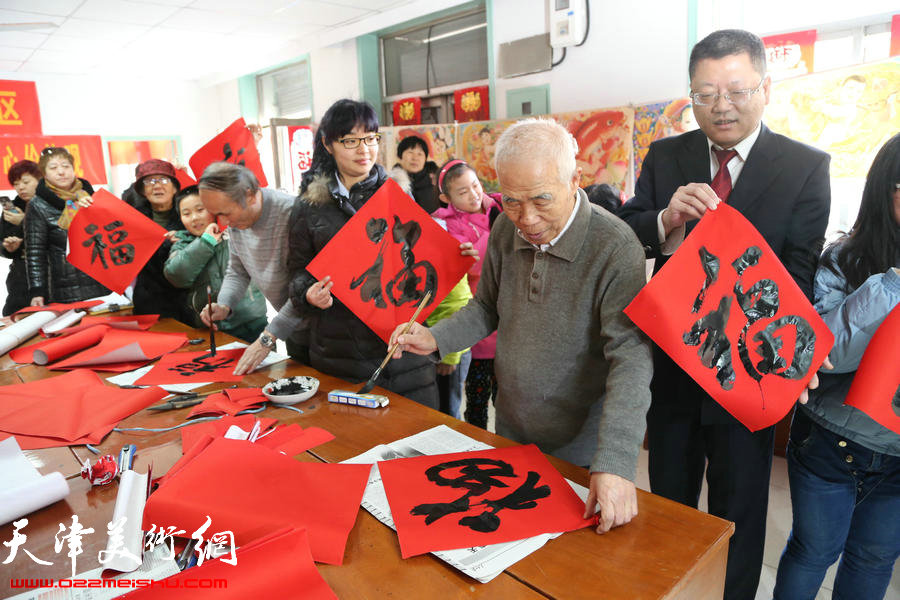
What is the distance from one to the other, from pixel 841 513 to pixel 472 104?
4.17 meters

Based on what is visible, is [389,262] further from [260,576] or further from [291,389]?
[260,576]

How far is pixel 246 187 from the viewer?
6.51 ft

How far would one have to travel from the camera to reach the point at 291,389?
1.53 meters

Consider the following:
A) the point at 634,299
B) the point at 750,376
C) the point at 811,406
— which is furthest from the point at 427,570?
the point at 811,406

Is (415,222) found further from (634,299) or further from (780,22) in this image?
(780,22)

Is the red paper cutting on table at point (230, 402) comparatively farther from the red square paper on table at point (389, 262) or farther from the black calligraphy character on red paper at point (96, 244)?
the black calligraphy character on red paper at point (96, 244)

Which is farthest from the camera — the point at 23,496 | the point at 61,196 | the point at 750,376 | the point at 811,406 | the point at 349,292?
the point at 61,196

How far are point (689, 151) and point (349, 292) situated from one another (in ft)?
3.27

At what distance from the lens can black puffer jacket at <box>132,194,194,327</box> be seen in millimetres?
2656

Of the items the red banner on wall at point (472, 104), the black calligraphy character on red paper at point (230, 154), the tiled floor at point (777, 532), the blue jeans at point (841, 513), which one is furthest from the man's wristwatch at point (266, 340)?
the red banner on wall at point (472, 104)

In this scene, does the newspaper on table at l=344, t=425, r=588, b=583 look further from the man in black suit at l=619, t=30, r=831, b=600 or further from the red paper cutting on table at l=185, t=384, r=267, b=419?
the man in black suit at l=619, t=30, r=831, b=600

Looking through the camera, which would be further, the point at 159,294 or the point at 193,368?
the point at 159,294

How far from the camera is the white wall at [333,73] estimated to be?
5.95 metres

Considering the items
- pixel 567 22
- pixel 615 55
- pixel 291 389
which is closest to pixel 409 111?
pixel 567 22
